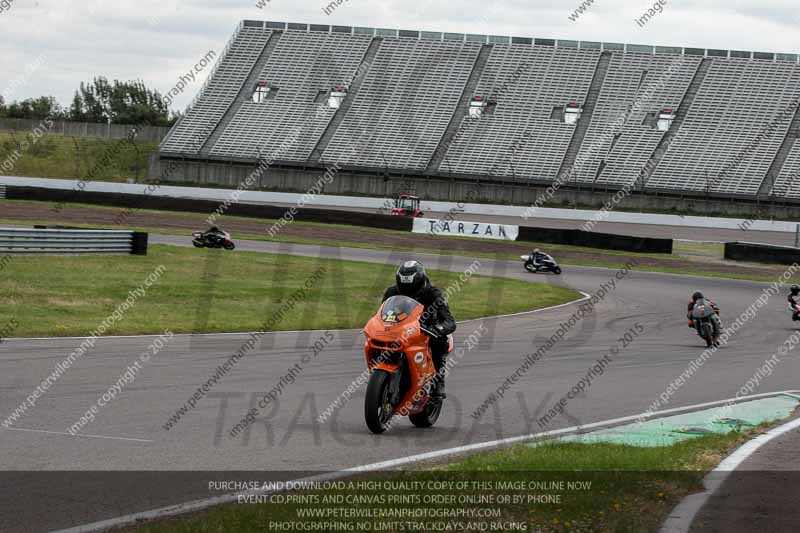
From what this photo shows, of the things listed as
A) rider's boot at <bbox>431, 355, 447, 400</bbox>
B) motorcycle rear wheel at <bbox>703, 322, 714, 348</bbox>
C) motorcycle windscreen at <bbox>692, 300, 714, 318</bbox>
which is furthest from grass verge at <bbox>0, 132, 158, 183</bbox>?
rider's boot at <bbox>431, 355, 447, 400</bbox>

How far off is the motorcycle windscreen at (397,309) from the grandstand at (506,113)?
55202 millimetres

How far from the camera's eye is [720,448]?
Answer: 8742 millimetres

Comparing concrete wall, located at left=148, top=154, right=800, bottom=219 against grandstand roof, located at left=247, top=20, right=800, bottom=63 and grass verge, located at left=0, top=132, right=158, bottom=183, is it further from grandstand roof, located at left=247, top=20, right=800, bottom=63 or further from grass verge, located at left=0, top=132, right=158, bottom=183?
grandstand roof, located at left=247, top=20, right=800, bottom=63

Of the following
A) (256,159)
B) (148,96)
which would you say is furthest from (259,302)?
(148,96)

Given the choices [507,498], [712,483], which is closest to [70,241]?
[507,498]

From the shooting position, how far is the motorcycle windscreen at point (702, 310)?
1988 cm

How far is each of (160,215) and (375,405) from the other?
39.5m

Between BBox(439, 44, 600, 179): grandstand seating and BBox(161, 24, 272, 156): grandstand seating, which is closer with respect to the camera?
BBox(439, 44, 600, 179): grandstand seating

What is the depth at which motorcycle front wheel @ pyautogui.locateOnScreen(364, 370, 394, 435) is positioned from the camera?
9.19 metres

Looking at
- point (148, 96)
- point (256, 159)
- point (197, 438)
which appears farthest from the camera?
point (148, 96)

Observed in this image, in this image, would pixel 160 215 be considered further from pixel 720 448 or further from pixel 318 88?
pixel 720 448

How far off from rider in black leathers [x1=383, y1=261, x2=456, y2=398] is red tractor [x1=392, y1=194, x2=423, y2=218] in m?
46.8

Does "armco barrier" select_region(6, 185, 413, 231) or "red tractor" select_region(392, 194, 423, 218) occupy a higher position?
"red tractor" select_region(392, 194, 423, 218)

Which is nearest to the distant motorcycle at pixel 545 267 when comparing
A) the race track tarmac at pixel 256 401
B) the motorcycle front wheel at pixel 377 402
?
the race track tarmac at pixel 256 401
